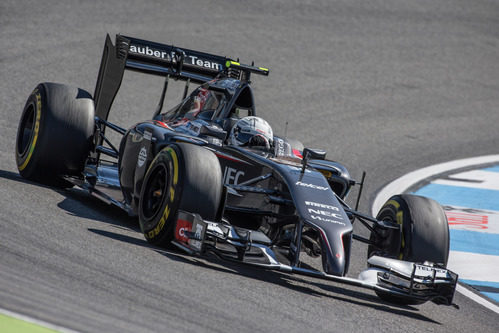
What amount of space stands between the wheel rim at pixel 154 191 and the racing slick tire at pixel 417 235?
201cm

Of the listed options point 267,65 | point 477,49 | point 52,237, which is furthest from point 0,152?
point 477,49

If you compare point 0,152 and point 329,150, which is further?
point 329,150

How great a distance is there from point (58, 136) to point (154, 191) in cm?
184

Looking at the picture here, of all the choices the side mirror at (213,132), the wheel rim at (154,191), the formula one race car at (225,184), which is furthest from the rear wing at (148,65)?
the wheel rim at (154,191)

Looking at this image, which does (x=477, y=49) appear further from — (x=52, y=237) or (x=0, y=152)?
(x=52, y=237)

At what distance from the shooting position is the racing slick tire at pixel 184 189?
6473mm

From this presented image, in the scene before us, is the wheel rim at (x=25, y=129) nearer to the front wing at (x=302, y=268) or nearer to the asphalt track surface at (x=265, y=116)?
the asphalt track surface at (x=265, y=116)

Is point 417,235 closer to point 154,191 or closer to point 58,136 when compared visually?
point 154,191

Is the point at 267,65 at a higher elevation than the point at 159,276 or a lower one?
higher

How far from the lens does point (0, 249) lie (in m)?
5.51

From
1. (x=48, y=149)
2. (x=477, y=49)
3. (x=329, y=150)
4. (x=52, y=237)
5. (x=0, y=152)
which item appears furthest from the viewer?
(x=477, y=49)

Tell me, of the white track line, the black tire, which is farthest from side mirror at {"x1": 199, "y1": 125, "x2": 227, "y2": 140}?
the white track line

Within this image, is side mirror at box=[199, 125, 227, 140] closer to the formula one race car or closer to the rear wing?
the formula one race car

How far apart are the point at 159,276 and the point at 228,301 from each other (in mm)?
557
